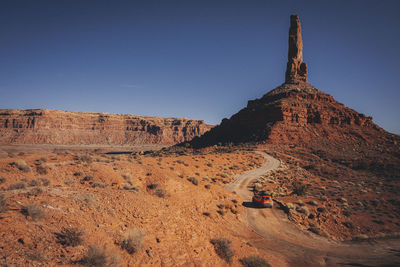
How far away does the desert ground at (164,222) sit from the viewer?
517cm

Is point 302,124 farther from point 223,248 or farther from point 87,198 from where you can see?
point 87,198

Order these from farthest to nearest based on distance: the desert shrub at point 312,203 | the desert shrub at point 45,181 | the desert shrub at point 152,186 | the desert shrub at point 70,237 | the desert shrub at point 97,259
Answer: the desert shrub at point 312,203 < the desert shrub at point 152,186 < the desert shrub at point 45,181 < the desert shrub at point 70,237 < the desert shrub at point 97,259

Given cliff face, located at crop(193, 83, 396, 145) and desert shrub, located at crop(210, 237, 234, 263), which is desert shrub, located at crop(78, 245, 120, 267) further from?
cliff face, located at crop(193, 83, 396, 145)

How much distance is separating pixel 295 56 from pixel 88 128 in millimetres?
132654

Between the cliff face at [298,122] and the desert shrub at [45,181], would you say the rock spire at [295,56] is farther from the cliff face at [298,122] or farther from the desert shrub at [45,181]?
the desert shrub at [45,181]

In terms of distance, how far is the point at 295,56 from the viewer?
76562 millimetres

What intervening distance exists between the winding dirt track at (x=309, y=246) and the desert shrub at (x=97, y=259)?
795 cm

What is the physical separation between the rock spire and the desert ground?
6460 centimetres

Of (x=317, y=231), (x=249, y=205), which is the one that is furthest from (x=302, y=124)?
(x=317, y=231)

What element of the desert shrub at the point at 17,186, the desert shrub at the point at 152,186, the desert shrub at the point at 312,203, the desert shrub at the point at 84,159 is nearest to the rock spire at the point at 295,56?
the desert shrub at the point at 312,203

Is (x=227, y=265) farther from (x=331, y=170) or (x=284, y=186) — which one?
(x=331, y=170)

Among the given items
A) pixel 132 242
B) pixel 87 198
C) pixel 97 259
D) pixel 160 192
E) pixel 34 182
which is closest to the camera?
pixel 97 259

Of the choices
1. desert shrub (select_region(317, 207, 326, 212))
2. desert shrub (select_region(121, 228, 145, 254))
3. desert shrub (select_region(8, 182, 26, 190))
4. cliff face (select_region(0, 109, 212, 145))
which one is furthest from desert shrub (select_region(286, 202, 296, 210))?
cliff face (select_region(0, 109, 212, 145))

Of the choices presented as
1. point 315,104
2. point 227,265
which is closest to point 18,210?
point 227,265
